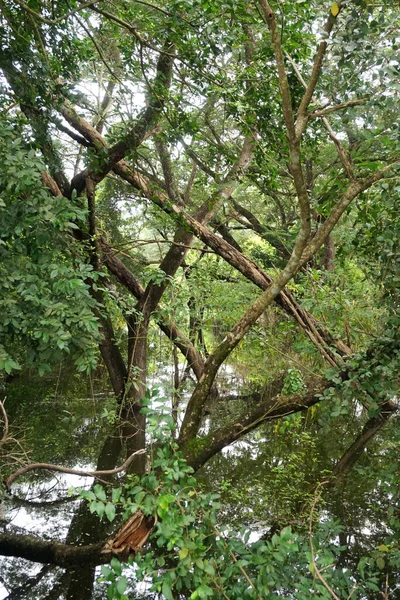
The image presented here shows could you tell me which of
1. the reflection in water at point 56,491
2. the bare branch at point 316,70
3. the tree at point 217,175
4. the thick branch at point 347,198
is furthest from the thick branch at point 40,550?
the bare branch at point 316,70

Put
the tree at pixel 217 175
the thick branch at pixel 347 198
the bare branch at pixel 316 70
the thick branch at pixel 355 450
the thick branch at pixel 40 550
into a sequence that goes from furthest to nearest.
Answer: the thick branch at pixel 355 450
the thick branch at pixel 40 550
the thick branch at pixel 347 198
the tree at pixel 217 175
the bare branch at pixel 316 70

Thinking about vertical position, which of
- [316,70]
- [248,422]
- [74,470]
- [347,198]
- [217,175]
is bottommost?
[74,470]

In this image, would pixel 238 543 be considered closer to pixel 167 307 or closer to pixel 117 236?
pixel 167 307

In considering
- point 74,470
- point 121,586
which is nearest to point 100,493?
point 121,586

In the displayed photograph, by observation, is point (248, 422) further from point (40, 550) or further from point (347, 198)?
point (347, 198)

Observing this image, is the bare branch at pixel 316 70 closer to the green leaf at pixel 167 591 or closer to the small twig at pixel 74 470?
the small twig at pixel 74 470

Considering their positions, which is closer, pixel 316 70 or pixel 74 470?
pixel 316 70

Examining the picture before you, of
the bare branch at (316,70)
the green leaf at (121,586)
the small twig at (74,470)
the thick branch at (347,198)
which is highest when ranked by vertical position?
the bare branch at (316,70)

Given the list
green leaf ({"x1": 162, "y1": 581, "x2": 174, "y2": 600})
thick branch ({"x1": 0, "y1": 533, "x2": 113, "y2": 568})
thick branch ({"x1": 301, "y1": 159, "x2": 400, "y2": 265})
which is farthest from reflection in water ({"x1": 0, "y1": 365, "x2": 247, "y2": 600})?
thick branch ({"x1": 301, "y1": 159, "x2": 400, "y2": 265})

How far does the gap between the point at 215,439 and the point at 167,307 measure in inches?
59.2

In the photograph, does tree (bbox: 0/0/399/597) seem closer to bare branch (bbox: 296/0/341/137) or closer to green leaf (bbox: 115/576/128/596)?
bare branch (bbox: 296/0/341/137)

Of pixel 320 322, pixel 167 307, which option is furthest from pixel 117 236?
pixel 320 322

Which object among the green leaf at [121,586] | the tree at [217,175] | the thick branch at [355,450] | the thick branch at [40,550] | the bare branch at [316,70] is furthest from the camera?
the thick branch at [355,450]

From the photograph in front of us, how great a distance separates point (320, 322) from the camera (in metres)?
4.32
